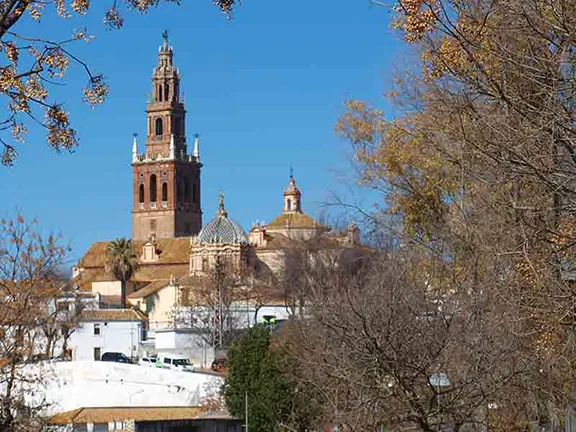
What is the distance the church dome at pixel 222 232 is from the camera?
346 feet

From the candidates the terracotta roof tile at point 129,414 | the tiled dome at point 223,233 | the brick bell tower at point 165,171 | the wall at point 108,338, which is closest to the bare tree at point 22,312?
the terracotta roof tile at point 129,414

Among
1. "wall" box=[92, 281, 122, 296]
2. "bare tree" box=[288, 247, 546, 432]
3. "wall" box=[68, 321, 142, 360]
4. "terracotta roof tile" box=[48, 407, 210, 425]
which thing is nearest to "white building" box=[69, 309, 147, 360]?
Answer: "wall" box=[68, 321, 142, 360]

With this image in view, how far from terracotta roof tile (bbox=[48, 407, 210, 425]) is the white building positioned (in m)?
32.0

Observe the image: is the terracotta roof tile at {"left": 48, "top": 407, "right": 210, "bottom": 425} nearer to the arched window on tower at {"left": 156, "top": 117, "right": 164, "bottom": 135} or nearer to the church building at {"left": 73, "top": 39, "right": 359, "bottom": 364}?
the church building at {"left": 73, "top": 39, "right": 359, "bottom": 364}

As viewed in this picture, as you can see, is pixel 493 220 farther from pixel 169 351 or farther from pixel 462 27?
pixel 169 351

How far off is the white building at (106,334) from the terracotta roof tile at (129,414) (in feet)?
105

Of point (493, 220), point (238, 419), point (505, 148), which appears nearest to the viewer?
point (505, 148)

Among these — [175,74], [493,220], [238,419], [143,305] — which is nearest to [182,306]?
[143,305]

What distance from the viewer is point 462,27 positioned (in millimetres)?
15336

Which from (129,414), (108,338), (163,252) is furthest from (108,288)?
(129,414)

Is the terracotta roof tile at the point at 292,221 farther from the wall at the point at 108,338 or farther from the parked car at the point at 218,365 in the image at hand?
the parked car at the point at 218,365

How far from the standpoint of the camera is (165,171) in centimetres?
14050

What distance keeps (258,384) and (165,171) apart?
101777 millimetres

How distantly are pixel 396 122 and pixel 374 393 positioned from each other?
952 cm
